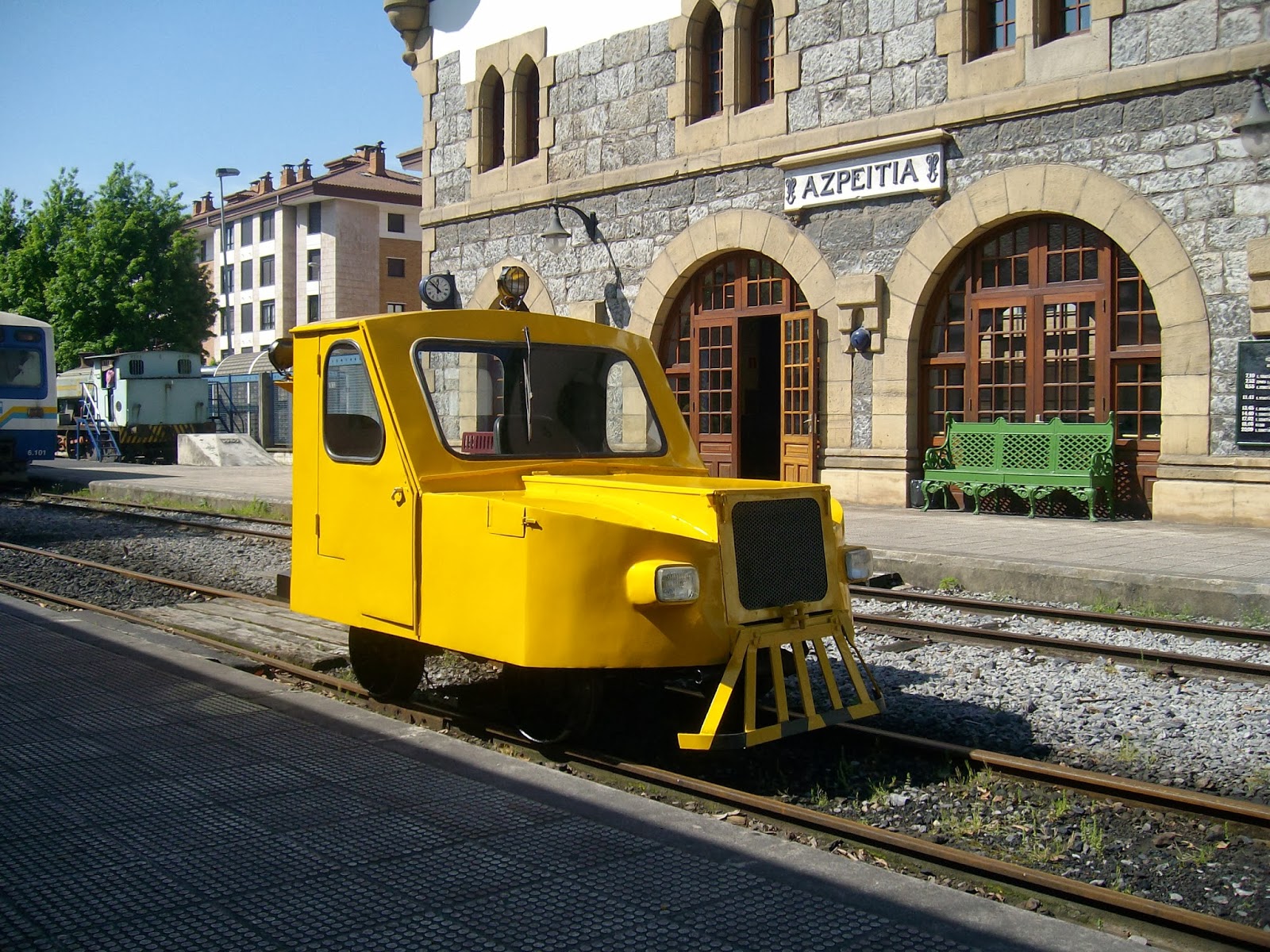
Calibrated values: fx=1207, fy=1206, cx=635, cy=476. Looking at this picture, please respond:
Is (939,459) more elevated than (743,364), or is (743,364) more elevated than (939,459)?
(743,364)

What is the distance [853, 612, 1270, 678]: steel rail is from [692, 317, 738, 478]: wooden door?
941 centimetres

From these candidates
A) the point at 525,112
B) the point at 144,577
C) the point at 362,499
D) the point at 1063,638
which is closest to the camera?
the point at 362,499

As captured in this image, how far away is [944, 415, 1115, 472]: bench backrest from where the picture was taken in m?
14.2

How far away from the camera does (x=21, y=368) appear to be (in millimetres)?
22594

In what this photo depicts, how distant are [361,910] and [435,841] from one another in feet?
1.93

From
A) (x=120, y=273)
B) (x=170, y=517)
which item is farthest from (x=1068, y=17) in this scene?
(x=120, y=273)

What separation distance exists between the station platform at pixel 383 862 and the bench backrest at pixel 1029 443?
35.2 ft

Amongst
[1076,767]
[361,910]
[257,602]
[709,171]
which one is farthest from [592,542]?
[709,171]

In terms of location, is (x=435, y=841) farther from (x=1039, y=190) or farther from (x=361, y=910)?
(x=1039, y=190)

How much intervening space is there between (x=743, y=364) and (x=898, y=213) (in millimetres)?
3730

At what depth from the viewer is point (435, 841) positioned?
14.0 ft

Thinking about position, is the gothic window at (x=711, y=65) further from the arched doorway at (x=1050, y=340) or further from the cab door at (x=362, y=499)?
the cab door at (x=362, y=499)

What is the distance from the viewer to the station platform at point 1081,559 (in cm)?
925

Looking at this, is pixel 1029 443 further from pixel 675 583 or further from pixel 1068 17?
pixel 675 583
